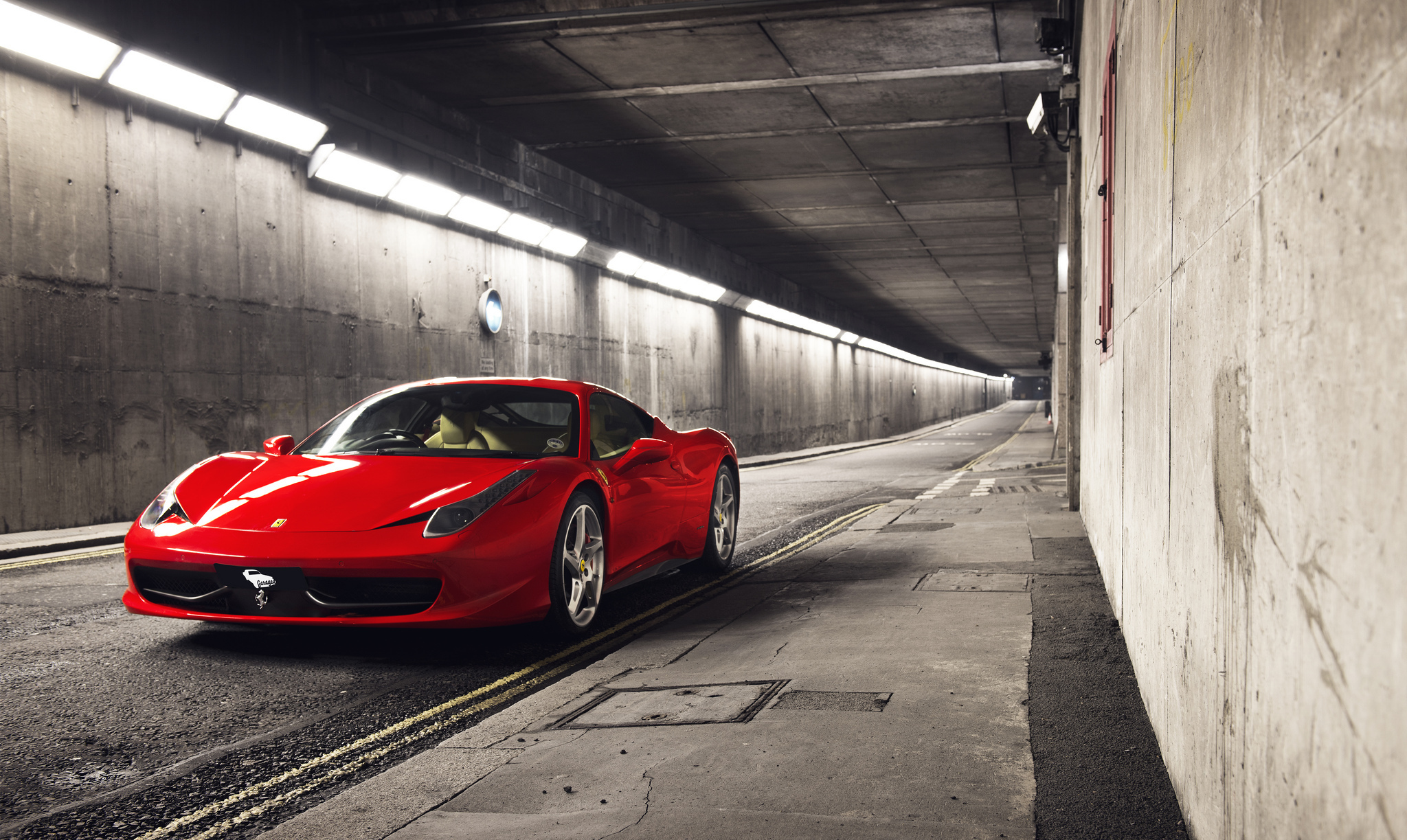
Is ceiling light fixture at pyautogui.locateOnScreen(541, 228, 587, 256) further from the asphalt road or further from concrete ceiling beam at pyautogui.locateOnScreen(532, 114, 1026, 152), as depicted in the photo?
the asphalt road

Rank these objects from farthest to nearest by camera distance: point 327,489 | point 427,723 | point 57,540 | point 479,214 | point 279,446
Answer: point 479,214 → point 57,540 → point 279,446 → point 327,489 → point 427,723

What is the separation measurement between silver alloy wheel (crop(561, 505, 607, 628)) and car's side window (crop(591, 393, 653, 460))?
497 millimetres

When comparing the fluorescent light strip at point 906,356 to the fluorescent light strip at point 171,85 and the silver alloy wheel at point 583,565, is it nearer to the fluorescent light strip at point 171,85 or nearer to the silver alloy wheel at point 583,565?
the fluorescent light strip at point 171,85

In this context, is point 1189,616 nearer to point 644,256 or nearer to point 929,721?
point 929,721

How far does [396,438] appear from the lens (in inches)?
235

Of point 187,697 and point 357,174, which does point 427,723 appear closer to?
point 187,697

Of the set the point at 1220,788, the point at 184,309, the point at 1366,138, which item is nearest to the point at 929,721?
the point at 1220,788

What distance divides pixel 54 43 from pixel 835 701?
1008cm

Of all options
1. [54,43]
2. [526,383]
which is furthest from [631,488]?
[54,43]

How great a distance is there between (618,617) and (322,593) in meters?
1.91

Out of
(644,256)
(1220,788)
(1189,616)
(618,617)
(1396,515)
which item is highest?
(644,256)

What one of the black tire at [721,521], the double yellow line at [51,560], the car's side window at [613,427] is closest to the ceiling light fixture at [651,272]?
the double yellow line at [51,560]

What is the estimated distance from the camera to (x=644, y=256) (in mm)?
23547

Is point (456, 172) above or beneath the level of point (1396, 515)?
above
